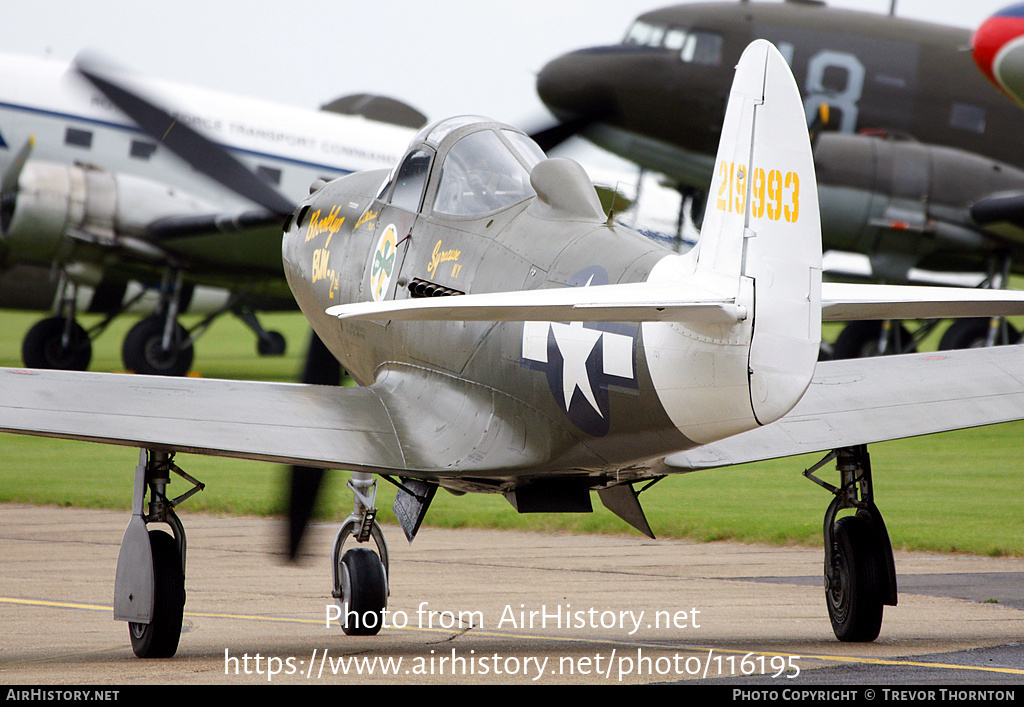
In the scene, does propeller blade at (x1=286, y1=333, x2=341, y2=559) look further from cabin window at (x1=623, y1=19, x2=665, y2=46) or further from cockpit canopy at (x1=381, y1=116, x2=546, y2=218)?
cabin window at (x1=623, y1=19, x2=665, y2=46)

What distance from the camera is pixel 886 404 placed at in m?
7.20

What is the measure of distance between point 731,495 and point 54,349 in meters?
15.2

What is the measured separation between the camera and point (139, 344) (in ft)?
77.9

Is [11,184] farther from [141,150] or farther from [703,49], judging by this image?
[703,49]

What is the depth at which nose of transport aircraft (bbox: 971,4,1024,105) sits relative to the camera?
20.2 m

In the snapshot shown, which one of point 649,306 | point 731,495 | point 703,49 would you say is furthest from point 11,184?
point 649,306

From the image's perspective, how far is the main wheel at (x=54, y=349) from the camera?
24125 millimetres

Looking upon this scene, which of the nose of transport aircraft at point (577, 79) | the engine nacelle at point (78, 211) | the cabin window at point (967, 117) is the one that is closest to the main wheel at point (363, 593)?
the engine nacelle at point (78, 211)

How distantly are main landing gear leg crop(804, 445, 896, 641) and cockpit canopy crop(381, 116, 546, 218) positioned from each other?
248cm

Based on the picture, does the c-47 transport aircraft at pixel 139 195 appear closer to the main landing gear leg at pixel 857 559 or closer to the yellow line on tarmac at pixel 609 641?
the yellow line on tarmac at pixel 609 641

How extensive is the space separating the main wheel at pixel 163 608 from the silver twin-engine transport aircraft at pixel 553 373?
0.04 feet

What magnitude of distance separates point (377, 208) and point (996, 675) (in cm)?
475
